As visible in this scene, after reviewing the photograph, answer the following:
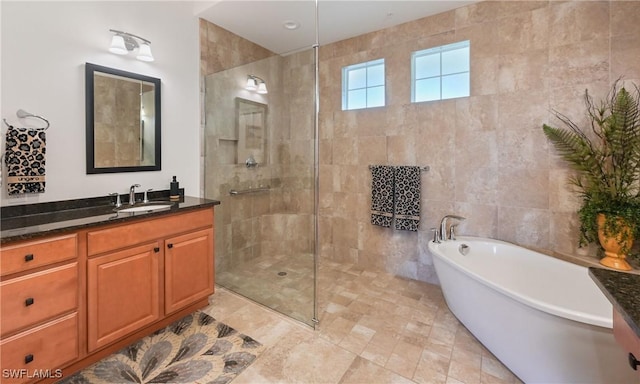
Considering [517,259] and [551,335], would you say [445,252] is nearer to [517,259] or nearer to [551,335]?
[517,259]

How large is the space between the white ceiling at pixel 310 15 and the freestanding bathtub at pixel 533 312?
86.2 inches

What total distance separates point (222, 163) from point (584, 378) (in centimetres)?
306

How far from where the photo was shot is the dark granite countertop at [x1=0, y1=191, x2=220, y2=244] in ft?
4.62

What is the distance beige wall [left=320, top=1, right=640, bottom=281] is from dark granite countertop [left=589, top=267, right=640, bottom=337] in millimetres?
1714

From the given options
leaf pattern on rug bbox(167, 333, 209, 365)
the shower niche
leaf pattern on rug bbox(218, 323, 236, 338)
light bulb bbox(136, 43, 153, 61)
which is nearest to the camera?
leaf pattern on rug bbox(167, 333, 209, 365)

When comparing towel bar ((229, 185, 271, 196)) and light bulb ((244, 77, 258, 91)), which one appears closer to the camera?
light bulb ((244, 77, 258, 91))

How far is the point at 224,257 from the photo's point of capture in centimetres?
300

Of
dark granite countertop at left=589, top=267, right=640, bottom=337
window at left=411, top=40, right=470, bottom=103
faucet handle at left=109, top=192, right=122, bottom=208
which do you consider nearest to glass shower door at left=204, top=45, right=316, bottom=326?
faucet handle at left=109, top=192, right=122, bottom=208

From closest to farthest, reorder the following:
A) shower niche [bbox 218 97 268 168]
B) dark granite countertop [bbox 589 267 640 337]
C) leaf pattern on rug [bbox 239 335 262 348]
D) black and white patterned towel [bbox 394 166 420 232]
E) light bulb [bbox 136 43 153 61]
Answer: dark granite countertop [bbox 589 267 640 337]
leaf pattern on rug [bbox 239 335 262 348]
light bulb [bbox 136 43 153 61]
black and white patterned towel [bbox 394 166 420 232]
shower niche [bbox 218 97 268 168]

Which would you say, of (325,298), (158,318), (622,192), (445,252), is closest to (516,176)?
(622,192)

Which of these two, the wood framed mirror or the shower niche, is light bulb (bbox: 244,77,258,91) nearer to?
the shower niche

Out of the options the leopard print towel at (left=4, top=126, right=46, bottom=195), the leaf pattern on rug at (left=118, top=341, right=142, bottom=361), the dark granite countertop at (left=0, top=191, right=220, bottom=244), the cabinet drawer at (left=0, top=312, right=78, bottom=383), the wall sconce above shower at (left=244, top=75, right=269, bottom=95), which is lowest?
the leaf pattern on rug at (left=118, top=341, right=142, bottom=361)

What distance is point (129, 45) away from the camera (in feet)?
7.26

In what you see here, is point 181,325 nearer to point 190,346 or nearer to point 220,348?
point 190,346
